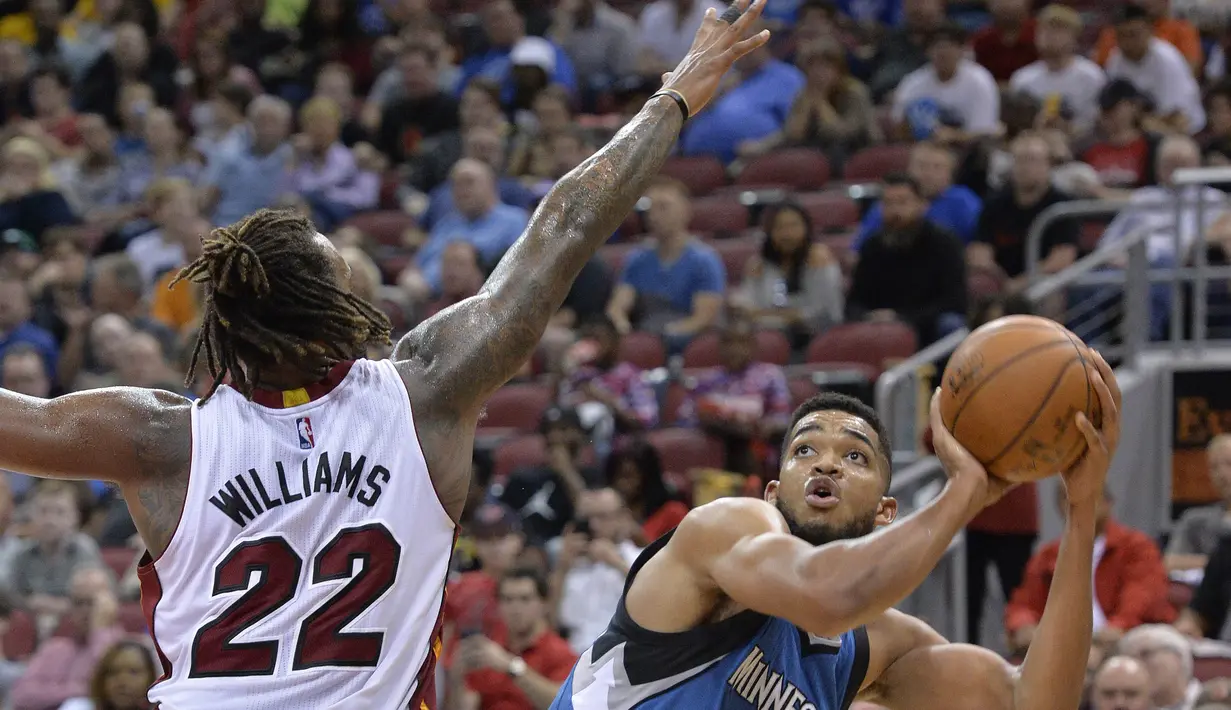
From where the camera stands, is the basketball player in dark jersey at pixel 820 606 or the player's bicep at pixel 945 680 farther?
the player's bicep at pixel 945 680

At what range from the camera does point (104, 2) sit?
632 inches

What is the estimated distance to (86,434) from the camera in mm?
2928

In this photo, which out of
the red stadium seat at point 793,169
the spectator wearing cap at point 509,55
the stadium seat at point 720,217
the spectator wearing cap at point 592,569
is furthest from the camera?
the spectator wearing cap at point 509,55

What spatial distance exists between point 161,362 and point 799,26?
5.42 meters

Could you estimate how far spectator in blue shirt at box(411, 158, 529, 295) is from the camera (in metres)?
11.0

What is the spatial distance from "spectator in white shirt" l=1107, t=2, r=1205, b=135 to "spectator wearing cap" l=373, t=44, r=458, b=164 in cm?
508

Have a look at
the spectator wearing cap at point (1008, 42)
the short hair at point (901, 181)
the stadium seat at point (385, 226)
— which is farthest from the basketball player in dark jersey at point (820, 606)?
the stadium seat at point (385, 226)

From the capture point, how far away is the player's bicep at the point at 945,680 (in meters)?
3.88

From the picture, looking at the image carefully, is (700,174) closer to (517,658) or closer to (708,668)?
(517,658)

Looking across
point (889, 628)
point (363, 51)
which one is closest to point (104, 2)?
point (363, 51)

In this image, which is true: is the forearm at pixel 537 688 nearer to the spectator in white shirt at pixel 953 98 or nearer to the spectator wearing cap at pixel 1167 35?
the spectator in white shirt at pixel 953 98

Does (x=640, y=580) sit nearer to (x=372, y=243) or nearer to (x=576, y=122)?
(x=372, y=243)

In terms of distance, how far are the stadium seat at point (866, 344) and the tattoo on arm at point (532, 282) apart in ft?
20.1

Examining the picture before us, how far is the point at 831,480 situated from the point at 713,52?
97 cm
